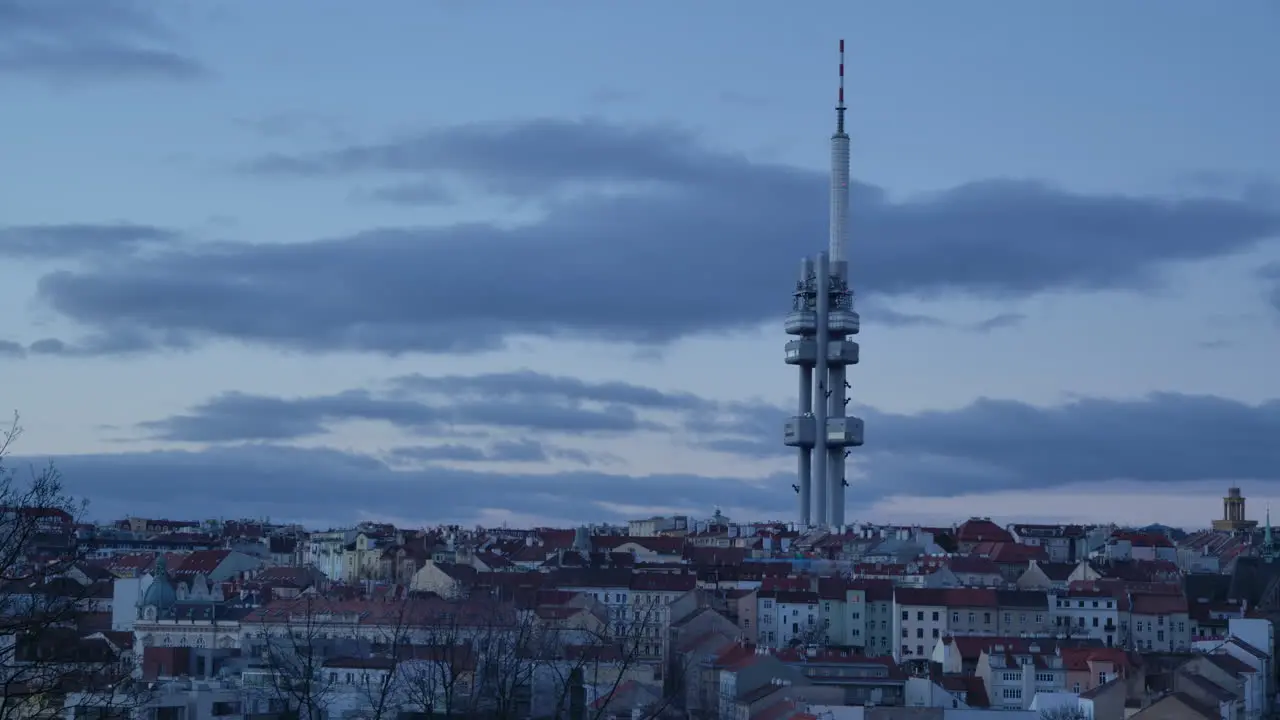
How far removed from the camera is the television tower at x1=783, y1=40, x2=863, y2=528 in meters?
126

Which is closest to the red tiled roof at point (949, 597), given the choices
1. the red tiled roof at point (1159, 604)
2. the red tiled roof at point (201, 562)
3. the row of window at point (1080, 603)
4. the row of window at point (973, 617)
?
the row of window at point (973, 617)

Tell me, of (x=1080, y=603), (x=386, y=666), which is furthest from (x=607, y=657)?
(x=1080, y=603)

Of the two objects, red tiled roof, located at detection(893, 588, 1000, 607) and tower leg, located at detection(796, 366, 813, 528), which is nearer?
red tiled roof, located at detection(893, 588, 1000, 607)

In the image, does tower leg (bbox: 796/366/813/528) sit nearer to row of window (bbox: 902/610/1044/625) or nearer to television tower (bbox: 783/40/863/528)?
television tower (bbox: 783/40/863/528)

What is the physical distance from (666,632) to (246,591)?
23888 millimetres

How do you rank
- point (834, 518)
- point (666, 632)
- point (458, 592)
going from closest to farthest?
point (666, 632)
point (458, 592)
point (834, 518)

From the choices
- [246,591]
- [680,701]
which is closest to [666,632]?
[680,701]

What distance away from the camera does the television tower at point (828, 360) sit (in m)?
126

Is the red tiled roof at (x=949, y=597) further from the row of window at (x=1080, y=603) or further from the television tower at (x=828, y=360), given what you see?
the television tower at (x=828, y=360)

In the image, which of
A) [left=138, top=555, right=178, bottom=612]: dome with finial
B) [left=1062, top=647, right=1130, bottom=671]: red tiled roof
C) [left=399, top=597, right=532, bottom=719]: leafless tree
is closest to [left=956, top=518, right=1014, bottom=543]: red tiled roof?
[left=399, top=597, right=532, bottom=719]: leafless tree

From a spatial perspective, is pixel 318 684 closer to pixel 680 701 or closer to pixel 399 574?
pixel 680 701

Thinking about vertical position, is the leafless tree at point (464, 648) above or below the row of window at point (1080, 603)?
below

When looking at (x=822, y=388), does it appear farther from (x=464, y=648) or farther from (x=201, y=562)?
(x=464, y=648)

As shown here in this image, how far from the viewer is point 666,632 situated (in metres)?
77.4
